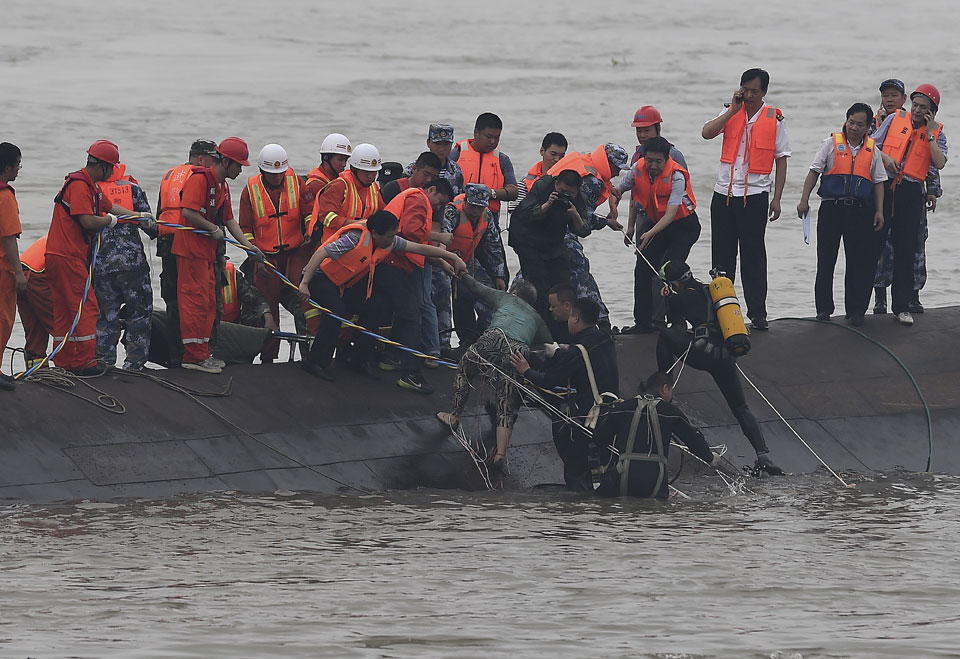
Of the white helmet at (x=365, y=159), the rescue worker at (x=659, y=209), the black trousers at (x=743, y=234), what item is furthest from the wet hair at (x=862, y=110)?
the white helmet at (x=365, y=159)

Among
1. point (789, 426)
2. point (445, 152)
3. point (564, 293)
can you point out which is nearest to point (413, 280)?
point (564, 293)

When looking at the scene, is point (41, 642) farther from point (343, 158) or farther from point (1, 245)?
point (343, 158)

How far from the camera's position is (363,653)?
32.4ft

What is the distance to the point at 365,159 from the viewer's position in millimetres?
15383

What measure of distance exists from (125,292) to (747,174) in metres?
6.83

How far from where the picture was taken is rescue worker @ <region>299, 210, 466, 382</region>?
1473 centimetres

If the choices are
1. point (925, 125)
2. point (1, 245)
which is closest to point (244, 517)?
point (1, 245)

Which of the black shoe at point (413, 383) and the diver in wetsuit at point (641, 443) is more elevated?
the black shoe at point (413, 383)

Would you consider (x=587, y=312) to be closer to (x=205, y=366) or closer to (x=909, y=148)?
(x=205, y=366)

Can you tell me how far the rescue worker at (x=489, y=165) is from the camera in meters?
17.0

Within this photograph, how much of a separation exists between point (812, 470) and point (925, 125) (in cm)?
423

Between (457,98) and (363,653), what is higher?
(457,98)

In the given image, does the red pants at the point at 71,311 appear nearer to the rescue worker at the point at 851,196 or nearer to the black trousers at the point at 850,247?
the rescue worker at the point at 851,196

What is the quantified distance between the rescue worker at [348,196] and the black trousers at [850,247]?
556cm
